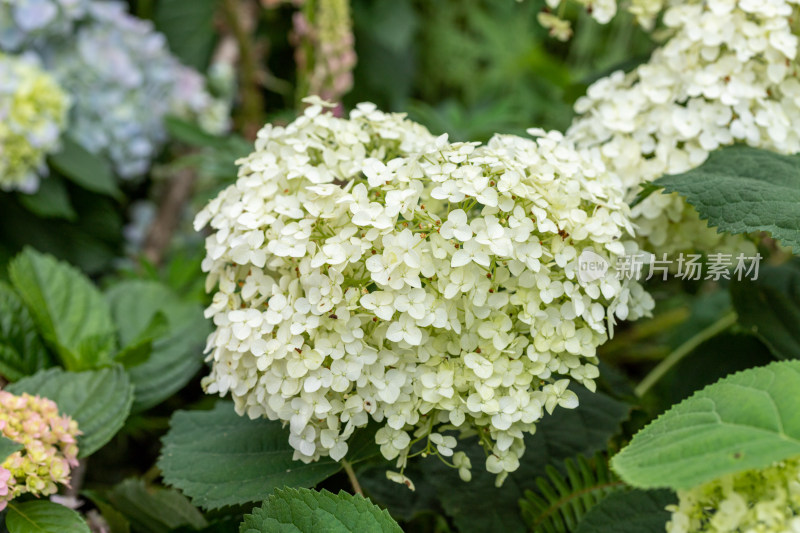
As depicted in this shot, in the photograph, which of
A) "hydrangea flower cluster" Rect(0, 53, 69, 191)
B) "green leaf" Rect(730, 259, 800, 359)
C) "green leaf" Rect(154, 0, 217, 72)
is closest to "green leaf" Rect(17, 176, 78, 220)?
"hydrangea flower cluster" Rect(0, 53, 69, 191)

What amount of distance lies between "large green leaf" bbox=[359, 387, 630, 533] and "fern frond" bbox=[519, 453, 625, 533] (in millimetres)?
22

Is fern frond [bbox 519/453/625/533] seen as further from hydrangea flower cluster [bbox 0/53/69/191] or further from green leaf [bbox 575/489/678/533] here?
hydrangea flower cluster [bbox 0/53/69/191]

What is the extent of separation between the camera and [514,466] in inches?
30.4

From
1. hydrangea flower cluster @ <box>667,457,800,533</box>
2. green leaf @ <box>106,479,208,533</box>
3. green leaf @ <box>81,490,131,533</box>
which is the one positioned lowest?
green leaf @ <box>81,490,131,533</box>

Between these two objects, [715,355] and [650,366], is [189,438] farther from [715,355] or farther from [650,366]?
[650,366]

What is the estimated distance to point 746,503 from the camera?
59cm

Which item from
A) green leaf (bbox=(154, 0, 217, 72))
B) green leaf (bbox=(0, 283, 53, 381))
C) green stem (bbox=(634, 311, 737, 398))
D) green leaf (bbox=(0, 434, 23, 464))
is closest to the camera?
green leaf (bbox=(0, 434, 23, 464))

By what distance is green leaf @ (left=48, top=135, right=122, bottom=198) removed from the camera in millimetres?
1582

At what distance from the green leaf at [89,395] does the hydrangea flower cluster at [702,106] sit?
71 cm

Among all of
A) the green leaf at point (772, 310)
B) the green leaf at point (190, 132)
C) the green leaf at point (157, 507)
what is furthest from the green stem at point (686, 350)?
the green leaf at point (190, 132)

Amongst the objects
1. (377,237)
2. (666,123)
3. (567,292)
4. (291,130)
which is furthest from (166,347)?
(666,123)

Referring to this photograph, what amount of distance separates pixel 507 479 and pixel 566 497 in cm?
8

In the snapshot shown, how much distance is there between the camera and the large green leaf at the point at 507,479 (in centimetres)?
94

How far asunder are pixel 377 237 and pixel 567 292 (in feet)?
0.67
